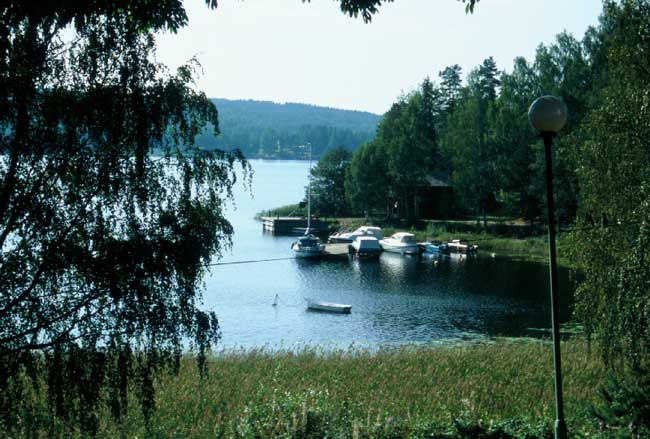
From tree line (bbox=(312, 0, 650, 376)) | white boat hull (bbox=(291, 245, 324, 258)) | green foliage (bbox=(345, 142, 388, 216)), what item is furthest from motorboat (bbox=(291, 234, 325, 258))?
green foliage (bbox=(345, 142, 388, 216))

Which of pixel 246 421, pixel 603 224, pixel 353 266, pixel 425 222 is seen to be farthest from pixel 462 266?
pixel 246 421

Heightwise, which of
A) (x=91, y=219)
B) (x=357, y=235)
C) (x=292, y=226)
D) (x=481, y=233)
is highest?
(x=91, y=219)

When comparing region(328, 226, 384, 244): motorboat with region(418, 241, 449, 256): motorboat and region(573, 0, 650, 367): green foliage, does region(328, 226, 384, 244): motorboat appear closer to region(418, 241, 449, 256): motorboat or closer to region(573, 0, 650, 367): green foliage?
region(418, 241, 449, 256): motorboat

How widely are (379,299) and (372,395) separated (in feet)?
78.2

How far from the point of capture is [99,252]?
9.97 meters

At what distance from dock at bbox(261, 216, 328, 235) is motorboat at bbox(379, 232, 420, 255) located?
12762 millimetres

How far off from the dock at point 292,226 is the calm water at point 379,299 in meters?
13.4

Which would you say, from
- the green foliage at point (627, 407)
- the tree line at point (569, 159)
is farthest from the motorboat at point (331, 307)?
the green foliage at point (627, 407)

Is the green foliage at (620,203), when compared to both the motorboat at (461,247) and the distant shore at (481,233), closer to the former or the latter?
the distant shore at (481,233)

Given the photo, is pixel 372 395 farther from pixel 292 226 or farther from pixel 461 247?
pixel 292 226

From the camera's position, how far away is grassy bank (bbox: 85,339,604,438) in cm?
A: 1170

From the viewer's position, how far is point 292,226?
244ft

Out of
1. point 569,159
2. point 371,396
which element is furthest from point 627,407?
point 569,159

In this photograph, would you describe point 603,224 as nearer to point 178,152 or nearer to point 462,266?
point 178,152
